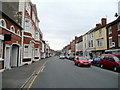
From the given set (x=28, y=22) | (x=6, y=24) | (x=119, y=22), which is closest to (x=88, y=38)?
(x=119, y=22)

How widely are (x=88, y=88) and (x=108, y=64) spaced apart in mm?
10409

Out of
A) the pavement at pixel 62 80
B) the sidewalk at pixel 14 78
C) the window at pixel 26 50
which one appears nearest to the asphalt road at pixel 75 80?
the pavement at pixel 62 80

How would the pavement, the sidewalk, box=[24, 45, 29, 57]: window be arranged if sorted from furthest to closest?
box=[24, 45, 29, 57]: window < the sidewalk < the pavement

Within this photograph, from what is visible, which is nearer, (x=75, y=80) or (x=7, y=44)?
(x=75, y=80)

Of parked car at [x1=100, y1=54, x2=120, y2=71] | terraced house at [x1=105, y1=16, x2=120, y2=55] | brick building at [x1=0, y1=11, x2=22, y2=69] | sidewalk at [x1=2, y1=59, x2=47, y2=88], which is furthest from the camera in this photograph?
terraced house at [x1=105, y1=16, x2=120, y2=55]

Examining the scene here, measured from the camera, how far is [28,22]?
915 inches

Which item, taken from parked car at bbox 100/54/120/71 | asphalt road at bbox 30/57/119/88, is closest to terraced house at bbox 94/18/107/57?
parked car at bbox 100/54/120/71

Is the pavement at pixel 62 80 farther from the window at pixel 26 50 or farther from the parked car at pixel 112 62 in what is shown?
the window at pixel 26 50

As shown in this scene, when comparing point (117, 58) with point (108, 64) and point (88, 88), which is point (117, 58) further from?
point (88, 88)

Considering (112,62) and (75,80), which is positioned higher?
(112,62)

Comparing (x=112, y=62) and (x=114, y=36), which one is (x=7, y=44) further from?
(x=114, y=36)

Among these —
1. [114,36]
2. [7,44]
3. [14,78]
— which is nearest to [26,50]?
[7,44]

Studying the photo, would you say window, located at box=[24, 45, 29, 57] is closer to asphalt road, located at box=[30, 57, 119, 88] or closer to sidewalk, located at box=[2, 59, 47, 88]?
sidewalk, located at box=[2, 59, 47, 88]

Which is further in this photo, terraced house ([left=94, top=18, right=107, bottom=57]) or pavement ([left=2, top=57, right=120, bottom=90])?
terraced house ([left=94, top=18, right=107, bottom=57])
